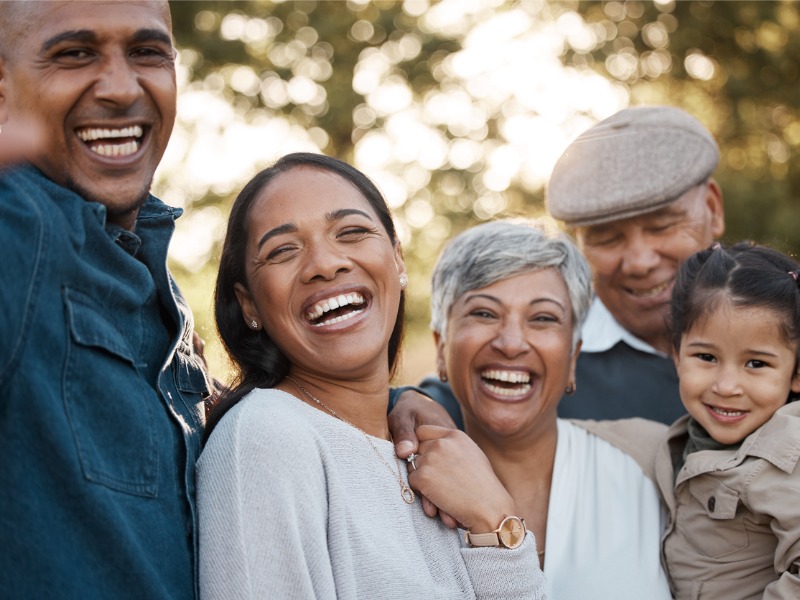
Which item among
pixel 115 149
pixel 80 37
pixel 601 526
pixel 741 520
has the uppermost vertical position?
pixel 80 37

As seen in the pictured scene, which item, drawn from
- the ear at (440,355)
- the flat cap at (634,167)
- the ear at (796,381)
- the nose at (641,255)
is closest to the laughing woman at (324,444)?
the ear at (440,355)

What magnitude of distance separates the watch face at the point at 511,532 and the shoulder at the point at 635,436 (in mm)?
1031

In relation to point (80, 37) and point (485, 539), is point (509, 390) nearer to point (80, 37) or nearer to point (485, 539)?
point (485, 539)

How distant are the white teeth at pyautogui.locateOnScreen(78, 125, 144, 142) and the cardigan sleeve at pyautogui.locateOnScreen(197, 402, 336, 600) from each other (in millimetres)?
787

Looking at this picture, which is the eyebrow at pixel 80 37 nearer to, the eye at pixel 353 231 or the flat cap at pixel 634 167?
the eye at pixel 353 231

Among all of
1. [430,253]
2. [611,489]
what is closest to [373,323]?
[611,489]

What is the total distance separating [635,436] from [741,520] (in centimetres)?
73

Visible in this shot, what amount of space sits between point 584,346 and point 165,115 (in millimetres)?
2632

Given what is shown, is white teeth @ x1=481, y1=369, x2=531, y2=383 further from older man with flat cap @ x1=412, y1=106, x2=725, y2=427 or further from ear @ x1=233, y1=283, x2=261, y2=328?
ear @ x1=233, y1=283, x2=261, y2=328

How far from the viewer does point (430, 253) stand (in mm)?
12453

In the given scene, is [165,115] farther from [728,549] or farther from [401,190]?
[401,190]

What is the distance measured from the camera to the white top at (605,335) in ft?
14.4

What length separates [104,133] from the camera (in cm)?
224

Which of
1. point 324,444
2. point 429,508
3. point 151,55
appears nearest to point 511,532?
point 429,508
